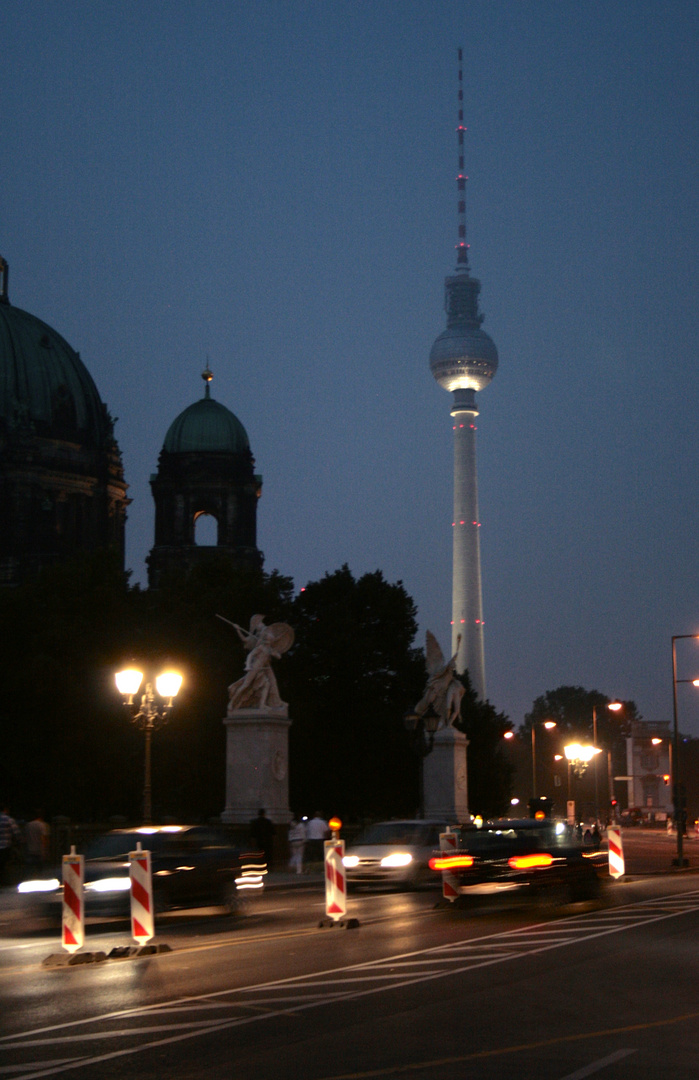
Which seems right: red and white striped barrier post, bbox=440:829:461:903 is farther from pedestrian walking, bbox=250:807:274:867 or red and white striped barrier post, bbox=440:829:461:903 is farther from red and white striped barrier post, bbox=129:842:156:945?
pedestrian walking, bbox=250:807:274:867

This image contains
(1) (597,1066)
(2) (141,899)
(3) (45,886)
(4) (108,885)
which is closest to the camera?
(1) (597,1066)

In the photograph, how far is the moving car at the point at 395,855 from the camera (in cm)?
2880

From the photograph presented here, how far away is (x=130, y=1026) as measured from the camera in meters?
12.0

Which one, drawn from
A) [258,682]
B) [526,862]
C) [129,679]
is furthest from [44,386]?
[526,862]

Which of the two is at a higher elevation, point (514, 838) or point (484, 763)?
point (484, 763)

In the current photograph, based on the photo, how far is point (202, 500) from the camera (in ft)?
357

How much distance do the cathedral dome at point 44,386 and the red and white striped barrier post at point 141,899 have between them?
9373 centimetres

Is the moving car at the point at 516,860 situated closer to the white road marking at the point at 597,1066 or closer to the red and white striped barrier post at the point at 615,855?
the red and white striped barrier post at the point at 615,855

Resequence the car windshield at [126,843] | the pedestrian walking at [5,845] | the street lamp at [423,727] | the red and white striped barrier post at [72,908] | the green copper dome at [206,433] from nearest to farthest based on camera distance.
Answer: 1. the red and white striped barrier post at [72,908]
2. the car windshield at [126,843]
3. the pedestrian walking at [5,845]
4. the street lamp at [423,727]
5. the green copper dome at [206,433]

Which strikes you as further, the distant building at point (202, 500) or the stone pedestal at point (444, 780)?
the distant building at point (202, 500)

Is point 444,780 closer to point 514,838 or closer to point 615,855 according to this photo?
point 615,855

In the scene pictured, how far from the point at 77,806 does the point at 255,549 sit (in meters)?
51.1

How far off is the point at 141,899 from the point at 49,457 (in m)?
95.5

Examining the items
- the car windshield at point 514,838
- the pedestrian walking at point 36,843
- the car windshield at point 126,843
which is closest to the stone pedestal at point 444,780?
the pedestrian walking at point 36,843
